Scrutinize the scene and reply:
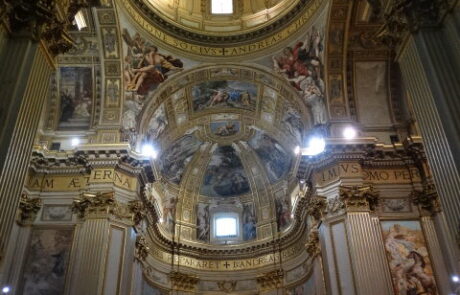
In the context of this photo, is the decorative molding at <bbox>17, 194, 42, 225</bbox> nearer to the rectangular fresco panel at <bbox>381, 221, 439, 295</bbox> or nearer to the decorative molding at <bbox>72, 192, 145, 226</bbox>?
the decorative molding at <bbox>72, 192, 145, 226</bbox>

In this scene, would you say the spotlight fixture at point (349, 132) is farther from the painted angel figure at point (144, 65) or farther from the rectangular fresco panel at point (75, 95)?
the rectangular fresco panel at point (75, 95)

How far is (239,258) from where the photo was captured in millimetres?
23781

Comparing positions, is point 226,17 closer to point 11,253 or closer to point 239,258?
point 239,258

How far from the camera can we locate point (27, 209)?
15.7 m

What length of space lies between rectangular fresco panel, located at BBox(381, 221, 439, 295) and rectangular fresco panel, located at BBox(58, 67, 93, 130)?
38.0 ft

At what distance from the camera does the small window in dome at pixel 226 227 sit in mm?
25125

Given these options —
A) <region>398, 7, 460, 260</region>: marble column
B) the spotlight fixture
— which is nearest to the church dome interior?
<region>398, 7, 460, 260</region>: marble column

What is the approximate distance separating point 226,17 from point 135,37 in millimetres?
4671

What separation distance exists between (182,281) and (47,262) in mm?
8331

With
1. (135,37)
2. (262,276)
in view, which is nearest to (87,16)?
(135,37)

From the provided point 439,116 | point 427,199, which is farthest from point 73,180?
point 439,116

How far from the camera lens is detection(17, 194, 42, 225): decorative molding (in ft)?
51.2

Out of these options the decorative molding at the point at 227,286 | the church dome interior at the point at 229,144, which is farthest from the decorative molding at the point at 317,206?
the decorative molding at the point at 227,286

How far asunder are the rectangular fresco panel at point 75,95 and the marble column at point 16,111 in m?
9.86
